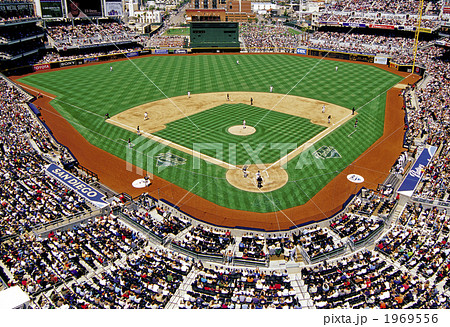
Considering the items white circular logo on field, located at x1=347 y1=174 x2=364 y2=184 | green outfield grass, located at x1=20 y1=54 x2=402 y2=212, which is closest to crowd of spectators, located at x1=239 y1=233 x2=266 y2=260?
green outfield grass, located at x1=20 y1=54 x2=402 y2=212

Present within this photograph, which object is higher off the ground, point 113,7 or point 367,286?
point 113,7

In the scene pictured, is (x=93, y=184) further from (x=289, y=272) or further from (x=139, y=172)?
(x=289, y=272)

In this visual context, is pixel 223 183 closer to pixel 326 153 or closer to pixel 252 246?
pixel 252 246

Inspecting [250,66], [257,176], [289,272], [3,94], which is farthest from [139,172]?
[250,66]

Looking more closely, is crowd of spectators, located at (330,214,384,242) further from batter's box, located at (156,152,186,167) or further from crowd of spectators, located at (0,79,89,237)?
crowd of spectators, located at (0,79,89,237)

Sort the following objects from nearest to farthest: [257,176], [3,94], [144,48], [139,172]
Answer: [257,176] → [139,172] → [3,94] → [144,48]

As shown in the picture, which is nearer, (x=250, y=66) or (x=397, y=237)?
(x=397, y=237)

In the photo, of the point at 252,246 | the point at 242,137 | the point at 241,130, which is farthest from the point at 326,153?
the point at 252,246
